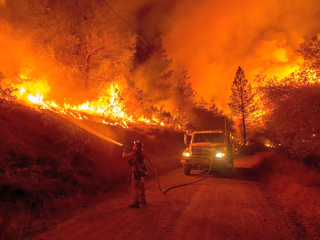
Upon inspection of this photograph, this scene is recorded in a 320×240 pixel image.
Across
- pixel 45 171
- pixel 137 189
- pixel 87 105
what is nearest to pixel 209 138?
pixel 137 189

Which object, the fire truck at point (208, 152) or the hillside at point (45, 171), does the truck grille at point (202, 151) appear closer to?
the fire truck at point (208, 152)

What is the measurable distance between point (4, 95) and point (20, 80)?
24.0ft

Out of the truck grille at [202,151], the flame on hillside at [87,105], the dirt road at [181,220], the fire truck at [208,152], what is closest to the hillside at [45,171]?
the dirt road at [181,220]

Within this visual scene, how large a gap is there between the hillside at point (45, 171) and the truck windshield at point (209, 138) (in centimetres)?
340

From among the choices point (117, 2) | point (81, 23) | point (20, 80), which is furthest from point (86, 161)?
point (117, 2)

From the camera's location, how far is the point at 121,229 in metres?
5.41

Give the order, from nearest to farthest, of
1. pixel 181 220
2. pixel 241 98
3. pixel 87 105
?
pixel 181 220, pixel 87 105, pixel 241 98

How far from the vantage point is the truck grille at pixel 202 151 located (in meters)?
13.8

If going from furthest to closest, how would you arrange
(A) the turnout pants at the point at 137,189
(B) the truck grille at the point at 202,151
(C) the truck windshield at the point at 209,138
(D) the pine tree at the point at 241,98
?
(D) the pine tree at the point at 241,98, (C) the truck windshield at the point at 209,138, (B) the truck grille at the point at 202,151, (A) the turnout pants at the point at 137,189

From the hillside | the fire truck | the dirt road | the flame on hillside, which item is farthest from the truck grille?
the flame on hillside

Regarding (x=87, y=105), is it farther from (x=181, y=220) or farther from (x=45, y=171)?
(x=181, y=220)

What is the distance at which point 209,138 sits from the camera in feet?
48.9

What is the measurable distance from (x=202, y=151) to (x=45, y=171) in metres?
8.07

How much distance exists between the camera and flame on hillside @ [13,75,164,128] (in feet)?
56.3
